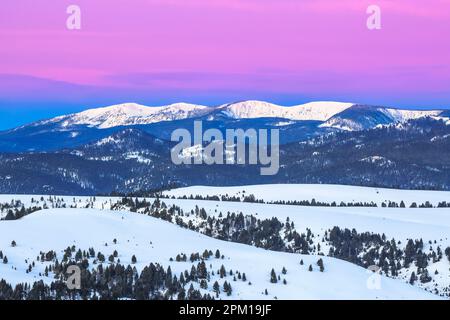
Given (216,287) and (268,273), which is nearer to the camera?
(216,287)

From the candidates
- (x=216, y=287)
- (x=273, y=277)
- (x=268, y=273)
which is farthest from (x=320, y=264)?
(x=216, y=287)

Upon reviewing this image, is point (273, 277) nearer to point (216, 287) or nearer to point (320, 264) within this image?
point (216, 287)

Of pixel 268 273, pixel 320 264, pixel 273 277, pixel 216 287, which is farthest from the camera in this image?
pixel 320 264

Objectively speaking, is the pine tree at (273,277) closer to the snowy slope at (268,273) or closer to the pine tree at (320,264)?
the snowy slope at (268,273)

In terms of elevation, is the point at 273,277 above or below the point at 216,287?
above

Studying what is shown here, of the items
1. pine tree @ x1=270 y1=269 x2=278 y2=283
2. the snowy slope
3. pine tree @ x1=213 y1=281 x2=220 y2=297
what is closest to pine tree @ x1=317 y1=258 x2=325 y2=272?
the snowy slope

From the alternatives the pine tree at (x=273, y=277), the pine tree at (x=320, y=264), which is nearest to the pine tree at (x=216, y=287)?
the pine tree at (x=273, y=277)

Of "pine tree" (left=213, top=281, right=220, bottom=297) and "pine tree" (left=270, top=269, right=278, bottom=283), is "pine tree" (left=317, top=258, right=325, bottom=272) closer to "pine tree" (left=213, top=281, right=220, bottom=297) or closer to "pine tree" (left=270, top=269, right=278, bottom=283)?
"pine tree" (left=270, top=269, right=278, bottom=283)
